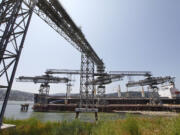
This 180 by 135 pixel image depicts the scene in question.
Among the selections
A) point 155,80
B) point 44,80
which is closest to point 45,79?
point 44,80

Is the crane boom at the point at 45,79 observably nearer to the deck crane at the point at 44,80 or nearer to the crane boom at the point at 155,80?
the deck crane at the point at 44,80

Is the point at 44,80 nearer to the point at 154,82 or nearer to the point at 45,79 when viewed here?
the point at 45,79

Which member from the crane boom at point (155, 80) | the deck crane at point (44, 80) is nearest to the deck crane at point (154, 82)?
the crane boom at point (155, 80)

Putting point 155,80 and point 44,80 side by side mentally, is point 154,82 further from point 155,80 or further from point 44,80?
point 44,80

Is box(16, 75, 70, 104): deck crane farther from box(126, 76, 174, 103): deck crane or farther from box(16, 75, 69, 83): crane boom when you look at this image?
box(126, 76, 174, 103): deck crane

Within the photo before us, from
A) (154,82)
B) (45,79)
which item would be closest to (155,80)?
(154,82)

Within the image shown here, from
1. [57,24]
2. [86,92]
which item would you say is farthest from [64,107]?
[57,24]

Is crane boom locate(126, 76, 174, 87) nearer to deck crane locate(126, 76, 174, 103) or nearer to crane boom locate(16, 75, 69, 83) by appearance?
deck crane locate(126, 76, 174, 103)

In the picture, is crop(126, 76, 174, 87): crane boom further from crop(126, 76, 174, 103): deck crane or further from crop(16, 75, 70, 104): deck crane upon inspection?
crop(16, 75, 70, 104): deck crane

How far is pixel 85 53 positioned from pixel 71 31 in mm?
5604

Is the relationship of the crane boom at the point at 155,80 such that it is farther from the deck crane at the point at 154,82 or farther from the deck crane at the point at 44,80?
the deck crane at the point at 44,80

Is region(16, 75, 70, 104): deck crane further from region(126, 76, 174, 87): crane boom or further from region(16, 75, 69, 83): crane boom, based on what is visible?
region(126, 76, 174, 87): crane boom

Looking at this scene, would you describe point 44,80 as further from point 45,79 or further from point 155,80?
point 155,80

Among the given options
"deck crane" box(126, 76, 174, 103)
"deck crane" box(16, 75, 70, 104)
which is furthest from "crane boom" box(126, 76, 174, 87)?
"deck crane" box(16, 75, 70, 104)
